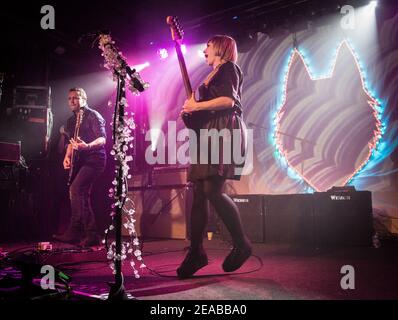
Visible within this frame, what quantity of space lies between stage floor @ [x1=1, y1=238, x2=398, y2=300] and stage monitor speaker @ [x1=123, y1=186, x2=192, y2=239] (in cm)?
124

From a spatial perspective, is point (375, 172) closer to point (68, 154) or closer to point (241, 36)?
point (241, 36)

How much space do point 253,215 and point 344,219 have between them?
1.22m

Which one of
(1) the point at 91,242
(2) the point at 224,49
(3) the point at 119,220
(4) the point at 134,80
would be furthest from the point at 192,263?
(1) the point at 91,242

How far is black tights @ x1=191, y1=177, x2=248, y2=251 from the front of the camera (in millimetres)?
2480

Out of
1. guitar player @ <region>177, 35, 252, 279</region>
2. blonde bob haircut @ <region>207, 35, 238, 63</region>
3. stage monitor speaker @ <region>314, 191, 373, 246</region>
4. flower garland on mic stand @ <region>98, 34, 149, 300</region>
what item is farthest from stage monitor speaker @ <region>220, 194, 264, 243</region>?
flower garland on mic stand @ <region>98, 34, 149, 300</region>

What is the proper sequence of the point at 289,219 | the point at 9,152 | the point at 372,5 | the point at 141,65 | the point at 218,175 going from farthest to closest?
the point at 141,65 → the point at 372,5 → the point at 289,219 → the point at 9,152 → the point at 218,175

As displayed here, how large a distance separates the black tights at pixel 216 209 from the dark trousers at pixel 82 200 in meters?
2.00

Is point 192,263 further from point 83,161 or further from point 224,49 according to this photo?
point 83,161

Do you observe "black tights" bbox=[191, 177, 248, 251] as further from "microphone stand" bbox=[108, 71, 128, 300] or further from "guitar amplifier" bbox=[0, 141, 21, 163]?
"guitar amplifier" bbox=[0, 141, 21, 163]

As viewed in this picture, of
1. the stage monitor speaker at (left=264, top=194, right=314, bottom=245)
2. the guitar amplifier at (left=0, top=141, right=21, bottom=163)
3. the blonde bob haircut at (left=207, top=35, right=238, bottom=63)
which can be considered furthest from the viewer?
the stage monitor speaker at (left=264, top=194, right=314, bottom=245)

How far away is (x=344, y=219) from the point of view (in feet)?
14.3

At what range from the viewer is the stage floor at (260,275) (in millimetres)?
2127

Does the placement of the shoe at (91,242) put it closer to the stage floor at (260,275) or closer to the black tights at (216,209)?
the stage floor at (260,275)
